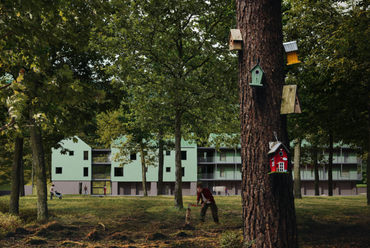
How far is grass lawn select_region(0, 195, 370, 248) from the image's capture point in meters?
11.0

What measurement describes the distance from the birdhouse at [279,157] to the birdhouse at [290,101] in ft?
1.94

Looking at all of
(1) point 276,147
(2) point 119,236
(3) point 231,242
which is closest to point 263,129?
(1) point 276,147

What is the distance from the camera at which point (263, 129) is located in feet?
18.8

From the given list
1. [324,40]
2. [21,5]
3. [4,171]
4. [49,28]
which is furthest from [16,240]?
[4,171]

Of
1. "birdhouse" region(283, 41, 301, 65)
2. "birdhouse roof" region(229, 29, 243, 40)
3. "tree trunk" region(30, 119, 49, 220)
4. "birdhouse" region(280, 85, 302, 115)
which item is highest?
"birdhouse roof" region(229, 29, 243, 40)

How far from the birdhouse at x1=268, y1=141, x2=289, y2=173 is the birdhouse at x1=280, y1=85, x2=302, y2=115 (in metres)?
0.59

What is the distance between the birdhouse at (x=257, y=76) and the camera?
5.73 metres

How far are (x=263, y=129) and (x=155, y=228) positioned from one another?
8564 mm

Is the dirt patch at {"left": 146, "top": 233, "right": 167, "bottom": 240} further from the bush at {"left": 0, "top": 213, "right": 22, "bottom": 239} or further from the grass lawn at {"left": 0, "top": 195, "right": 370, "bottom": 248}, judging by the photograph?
the bush at {"left": 0, "top": 213, "right": 22, "bottom": 239}

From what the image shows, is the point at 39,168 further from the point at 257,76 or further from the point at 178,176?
the point at 257,76

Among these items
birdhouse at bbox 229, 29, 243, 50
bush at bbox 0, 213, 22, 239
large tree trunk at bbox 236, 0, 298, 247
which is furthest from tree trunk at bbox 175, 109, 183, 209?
birdhouse at bbox 229, 29, 243, 50

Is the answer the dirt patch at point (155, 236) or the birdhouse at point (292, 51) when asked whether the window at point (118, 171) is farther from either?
the birdhouse at point (292, 51)

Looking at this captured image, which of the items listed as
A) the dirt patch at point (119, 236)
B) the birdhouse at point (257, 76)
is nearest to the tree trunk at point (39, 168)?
the dirt patch at point (119, 236)

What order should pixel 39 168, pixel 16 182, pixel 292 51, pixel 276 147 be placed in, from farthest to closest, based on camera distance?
pixel 16 182 < pixel 39 168 < pixel 292 51 < pixel 276 147
